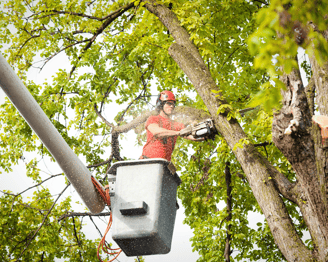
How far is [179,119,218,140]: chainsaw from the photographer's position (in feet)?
11.0

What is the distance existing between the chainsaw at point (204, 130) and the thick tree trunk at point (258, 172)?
4.0 inches

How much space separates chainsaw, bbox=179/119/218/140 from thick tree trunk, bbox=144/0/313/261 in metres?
0.10

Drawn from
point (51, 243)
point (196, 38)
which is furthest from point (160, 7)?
Result: point (51, 243)

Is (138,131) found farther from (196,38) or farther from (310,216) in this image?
(310,216)

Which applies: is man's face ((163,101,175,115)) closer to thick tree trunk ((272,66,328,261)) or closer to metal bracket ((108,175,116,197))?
metal bracket ((108,175,116,197))

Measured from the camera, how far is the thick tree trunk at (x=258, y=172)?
255 cm

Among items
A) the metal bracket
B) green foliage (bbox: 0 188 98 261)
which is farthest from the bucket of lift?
green foliage (bbox: 0 188 98 261)

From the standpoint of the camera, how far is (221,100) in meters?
3.33

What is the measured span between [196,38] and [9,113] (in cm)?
479

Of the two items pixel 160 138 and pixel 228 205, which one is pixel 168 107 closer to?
pixel 160 138

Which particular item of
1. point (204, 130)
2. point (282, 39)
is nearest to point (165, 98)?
point (204, 130)

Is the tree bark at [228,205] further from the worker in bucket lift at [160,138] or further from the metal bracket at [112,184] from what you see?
the metal bracket at [112,184]

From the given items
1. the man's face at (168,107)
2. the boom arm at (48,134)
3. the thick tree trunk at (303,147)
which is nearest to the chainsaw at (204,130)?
the man's face at (168,107)

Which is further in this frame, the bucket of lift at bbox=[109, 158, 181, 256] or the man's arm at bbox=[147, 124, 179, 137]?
the man's arm at bbox=[147, 124, 179, 137]
